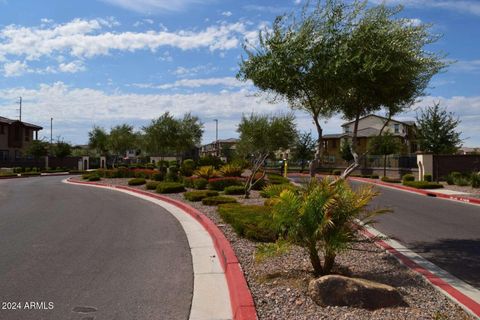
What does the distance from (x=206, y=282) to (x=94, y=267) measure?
207cm

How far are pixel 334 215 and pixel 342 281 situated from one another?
985 millimetres

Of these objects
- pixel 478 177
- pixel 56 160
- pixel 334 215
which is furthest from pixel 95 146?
pixel 334 215

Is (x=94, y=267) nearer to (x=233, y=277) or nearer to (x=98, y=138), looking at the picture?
(x=233, y=277)

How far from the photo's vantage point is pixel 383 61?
25.2ft

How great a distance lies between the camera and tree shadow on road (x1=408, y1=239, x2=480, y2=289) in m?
7.22

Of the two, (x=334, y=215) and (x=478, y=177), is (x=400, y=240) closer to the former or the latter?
(x=334, y=215)

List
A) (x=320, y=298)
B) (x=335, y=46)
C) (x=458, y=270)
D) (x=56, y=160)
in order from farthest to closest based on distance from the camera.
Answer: (x=56, y=160)
(x=335, y=46)
(x=458, y=270)
(x=320, y=298)

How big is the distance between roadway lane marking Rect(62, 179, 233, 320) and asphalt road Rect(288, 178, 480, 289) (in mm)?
2170

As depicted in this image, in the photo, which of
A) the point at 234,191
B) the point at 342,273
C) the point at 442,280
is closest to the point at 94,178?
the point at 234,191

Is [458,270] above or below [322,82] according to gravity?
below

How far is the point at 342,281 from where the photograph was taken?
522 centimetres

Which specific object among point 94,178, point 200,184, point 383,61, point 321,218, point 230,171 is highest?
point 383,61

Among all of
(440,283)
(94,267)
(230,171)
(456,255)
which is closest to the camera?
(440,283)

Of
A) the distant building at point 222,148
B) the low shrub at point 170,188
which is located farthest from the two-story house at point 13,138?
the low shrub at point 170,188
